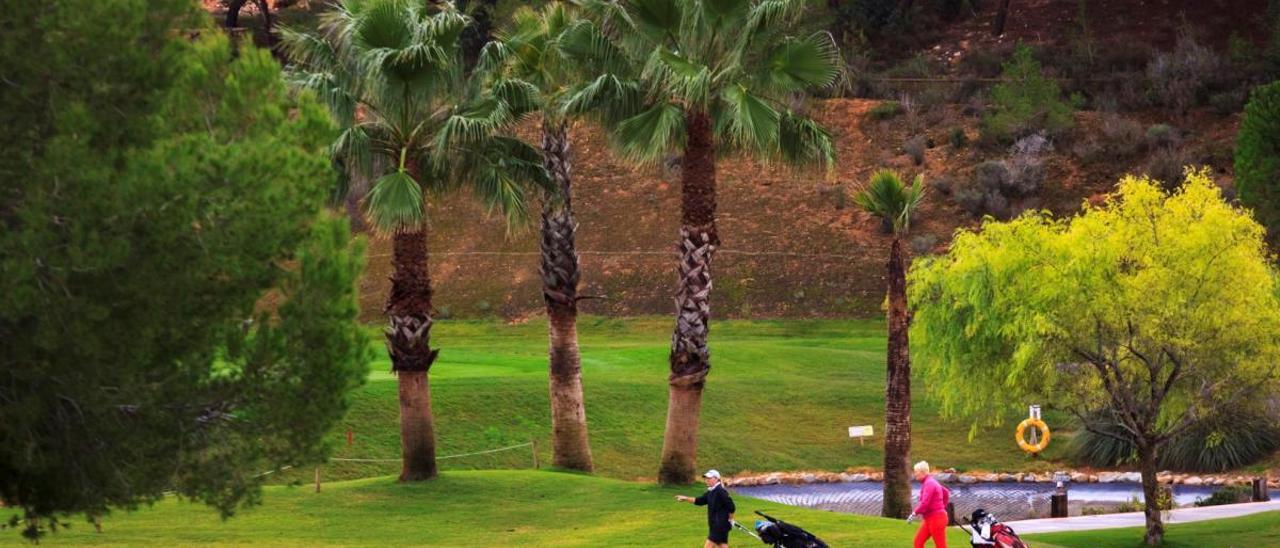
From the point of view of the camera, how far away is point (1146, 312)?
99.3ft

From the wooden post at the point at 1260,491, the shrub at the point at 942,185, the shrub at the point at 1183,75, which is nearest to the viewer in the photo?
the wooden post at the point at 1260,491

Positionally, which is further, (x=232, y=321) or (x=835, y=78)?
(x=835, y=78)

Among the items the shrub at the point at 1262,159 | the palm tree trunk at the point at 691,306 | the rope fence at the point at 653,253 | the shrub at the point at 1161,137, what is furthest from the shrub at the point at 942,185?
the palm tree trunk at the point at 691,306

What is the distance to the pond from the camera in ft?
119

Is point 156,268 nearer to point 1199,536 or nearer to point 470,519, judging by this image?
point 470,519

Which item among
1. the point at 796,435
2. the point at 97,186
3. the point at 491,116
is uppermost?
the point at 491,116

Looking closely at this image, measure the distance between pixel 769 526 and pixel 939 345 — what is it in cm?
2004

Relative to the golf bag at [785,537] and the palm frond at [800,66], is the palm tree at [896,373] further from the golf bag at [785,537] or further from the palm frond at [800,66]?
the golf bag at [785,537]

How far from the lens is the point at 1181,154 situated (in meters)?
73.6

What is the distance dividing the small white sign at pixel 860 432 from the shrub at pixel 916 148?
35.3m

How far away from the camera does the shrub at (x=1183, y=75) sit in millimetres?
80000

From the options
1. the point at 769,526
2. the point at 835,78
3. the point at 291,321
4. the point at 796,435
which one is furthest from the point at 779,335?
the point at 291,321

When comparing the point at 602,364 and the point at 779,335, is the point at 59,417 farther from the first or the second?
the point at 779,335

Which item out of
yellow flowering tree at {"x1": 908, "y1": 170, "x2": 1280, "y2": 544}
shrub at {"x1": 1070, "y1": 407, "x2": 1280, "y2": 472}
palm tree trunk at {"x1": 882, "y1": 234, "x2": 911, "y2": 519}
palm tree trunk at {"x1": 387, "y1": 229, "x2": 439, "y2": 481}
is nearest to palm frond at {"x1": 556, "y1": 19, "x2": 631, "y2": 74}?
palm tree trunk at {"x1": 387, "y1": 229, "x2": 439, "y2": 481}
